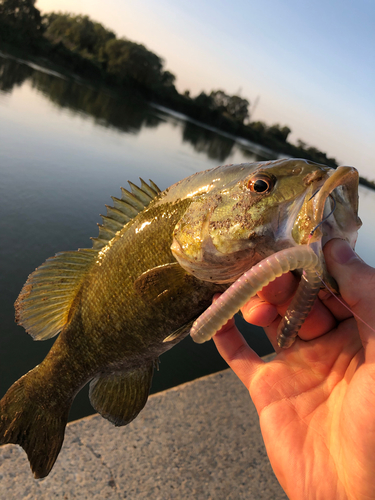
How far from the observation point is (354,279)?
1.34 m

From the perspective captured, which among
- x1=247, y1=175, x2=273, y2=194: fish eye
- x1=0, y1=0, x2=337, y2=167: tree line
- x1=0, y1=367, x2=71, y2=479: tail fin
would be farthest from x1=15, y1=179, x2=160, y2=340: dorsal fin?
x1=0, y1=0, x2=337, y2=167: tree line

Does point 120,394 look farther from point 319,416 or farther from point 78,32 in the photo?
point 78,32

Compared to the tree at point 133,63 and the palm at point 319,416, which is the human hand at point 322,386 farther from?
the tree at point 133,63

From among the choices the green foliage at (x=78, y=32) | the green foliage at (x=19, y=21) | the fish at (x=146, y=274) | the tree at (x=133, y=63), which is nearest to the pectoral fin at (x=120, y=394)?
the fish at (x=146, y=274)

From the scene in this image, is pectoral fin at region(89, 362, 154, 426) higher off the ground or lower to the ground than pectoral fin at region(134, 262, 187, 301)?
lower

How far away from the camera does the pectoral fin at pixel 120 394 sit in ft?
6.80

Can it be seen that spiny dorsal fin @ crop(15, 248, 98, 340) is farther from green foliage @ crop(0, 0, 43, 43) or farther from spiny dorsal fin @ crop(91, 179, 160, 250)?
green foliage @ crop(0, 0, 43, 43)

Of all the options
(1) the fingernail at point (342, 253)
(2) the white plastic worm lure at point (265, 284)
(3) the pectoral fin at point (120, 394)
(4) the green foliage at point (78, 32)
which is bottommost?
(3) the pectoral fin at point (120, 394)

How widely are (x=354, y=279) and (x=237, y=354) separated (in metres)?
0.96

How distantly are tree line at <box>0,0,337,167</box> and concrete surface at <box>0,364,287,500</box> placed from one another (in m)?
37.7

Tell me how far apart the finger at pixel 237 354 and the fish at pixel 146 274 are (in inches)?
14.5

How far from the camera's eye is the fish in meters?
1.37

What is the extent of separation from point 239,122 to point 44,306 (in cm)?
6138

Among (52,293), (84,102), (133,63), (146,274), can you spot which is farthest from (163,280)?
(133,63)
